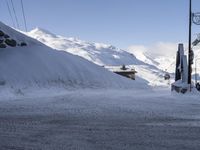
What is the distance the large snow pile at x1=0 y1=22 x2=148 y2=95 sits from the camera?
1211 inches

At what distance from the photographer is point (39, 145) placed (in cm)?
833

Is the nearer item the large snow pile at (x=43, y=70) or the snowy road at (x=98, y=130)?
the snowy road at (x=98, y=130)

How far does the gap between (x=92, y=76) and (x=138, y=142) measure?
93.7 feet

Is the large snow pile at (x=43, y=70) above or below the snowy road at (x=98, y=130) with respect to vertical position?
below

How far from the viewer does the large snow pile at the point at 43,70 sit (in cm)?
3077

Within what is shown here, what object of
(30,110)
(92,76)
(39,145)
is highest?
(39,145)

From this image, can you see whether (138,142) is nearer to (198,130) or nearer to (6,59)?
(198,130)

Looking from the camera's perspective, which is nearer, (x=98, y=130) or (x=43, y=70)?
(x=98, y=130)

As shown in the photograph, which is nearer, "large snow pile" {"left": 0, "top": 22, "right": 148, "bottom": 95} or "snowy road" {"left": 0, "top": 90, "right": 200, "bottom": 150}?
"snowy road" {"left": 0, "top": 90, "right": 200, "bottom": 150}

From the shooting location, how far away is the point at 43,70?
110 ft

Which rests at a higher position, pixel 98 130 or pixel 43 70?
pixel 98 130

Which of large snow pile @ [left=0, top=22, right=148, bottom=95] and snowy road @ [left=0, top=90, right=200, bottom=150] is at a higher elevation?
snowy road @ [left=0, top=90, right=200, bottom=150]

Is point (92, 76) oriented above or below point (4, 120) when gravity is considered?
below

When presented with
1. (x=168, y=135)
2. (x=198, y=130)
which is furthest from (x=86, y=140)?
(x=198, y=130)
